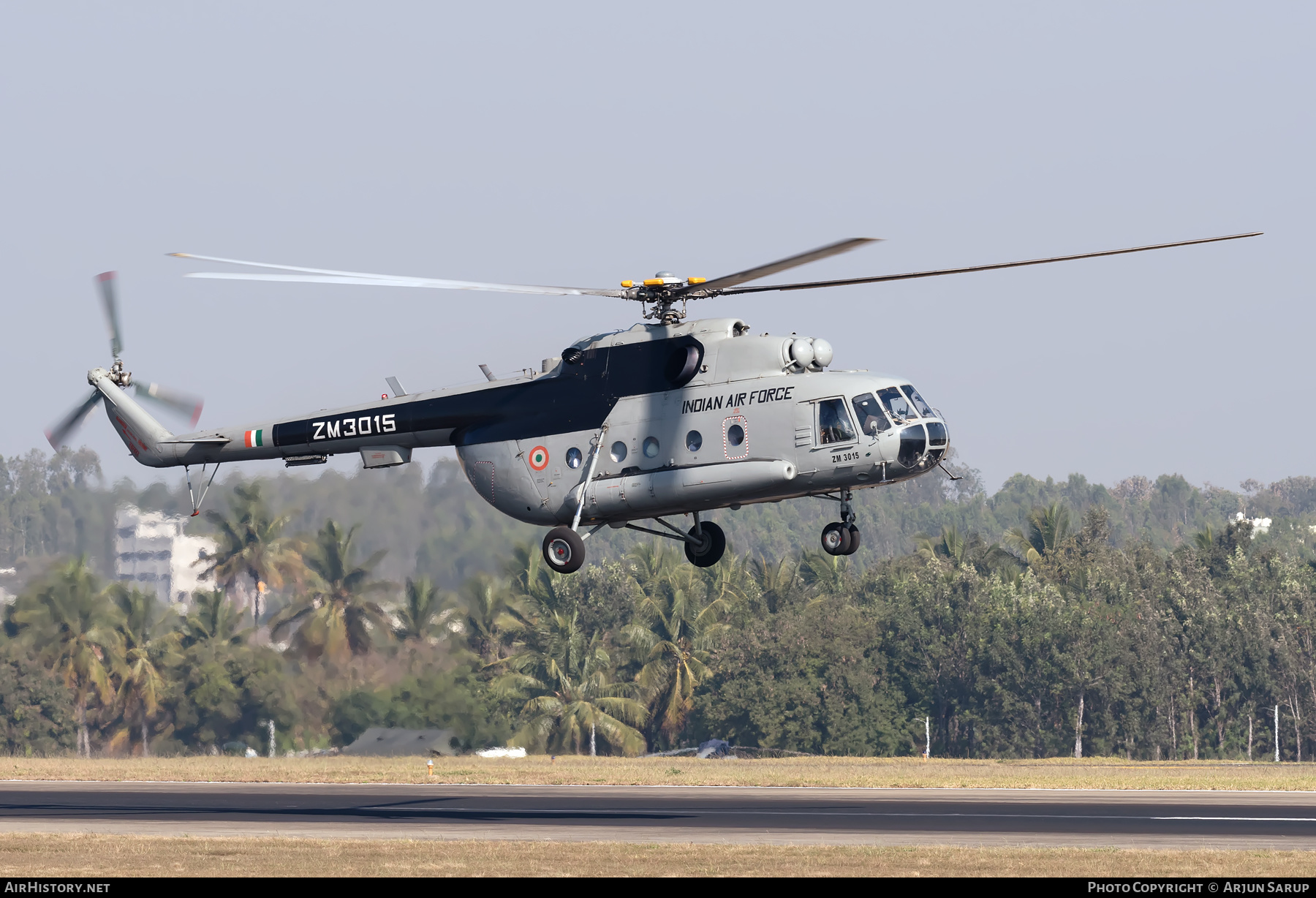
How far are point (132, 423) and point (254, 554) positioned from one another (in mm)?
46256

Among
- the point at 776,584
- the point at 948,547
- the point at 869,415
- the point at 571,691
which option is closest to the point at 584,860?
the point at 869,415

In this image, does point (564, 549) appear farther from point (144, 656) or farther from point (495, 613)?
point (144, 656)

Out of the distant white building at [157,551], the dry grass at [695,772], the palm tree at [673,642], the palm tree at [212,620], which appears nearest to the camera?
the dry grass at [695,772]

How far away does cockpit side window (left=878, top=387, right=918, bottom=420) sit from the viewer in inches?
1081

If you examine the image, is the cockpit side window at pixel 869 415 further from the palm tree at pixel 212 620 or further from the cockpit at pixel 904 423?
the palm tree at pixel 212 620

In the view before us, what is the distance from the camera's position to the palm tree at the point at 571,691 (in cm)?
8262

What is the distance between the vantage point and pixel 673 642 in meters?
91.7

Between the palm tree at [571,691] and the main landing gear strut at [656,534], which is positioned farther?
the palm tree at [571,691]

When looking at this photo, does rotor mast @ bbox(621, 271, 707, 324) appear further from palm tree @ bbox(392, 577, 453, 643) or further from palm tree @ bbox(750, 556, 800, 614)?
palm tree @ bbox(750, 556, 800, 614)

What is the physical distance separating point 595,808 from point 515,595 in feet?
149

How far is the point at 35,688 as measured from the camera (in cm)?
7806

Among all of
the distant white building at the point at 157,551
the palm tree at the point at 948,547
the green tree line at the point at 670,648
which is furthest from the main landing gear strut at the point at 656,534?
the palm tree at the point at 948,547

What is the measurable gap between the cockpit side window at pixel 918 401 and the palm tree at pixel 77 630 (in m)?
52.6

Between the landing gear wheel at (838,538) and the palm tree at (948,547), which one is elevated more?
the palm tree at (948,547)
